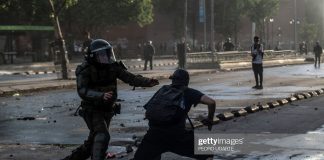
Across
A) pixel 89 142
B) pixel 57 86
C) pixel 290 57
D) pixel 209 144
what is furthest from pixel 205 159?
pixel 290 57

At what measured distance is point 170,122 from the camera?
5523 millimetres

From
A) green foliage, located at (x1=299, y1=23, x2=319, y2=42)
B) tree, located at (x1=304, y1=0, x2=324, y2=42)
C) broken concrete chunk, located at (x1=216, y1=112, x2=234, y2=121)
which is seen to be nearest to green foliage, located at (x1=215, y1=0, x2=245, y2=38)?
green foliage, located at (x1=299, y1=23, x2=319, y2=42)

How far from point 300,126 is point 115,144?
3.69m

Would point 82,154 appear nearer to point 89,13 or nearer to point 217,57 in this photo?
point 217,57

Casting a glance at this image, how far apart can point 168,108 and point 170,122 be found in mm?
137

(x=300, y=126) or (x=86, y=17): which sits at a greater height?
(x=86, y=17)

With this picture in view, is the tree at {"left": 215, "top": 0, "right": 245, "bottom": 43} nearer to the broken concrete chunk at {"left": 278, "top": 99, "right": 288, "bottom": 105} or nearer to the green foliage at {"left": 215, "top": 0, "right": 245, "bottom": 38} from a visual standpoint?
the green foliage at {"left": 215, "top": 0, "right": 245, "bottom": 38}

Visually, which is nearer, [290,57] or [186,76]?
[186,76]

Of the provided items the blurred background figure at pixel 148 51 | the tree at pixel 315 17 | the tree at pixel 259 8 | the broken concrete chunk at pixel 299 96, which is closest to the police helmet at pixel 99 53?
the broken concrete chunk at pixel 299 96

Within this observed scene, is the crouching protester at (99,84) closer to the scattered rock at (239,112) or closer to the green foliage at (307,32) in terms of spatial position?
the scattered rock at (239,112)

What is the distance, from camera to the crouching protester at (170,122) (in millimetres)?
5516

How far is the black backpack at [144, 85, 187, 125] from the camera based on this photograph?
5494mm

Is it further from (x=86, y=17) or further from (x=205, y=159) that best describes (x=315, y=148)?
(x=86, y=17)

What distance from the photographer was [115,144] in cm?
912
